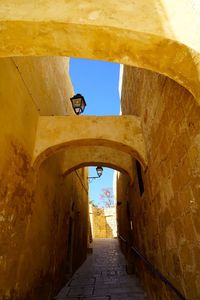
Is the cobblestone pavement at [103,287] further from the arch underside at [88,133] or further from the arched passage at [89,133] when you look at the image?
the arched passage at [89,133]

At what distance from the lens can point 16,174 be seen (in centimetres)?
331

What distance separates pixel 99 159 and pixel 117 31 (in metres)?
4.79

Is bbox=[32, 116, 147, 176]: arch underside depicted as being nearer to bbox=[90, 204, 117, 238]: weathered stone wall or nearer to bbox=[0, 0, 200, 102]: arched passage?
bbox=[0, 0, 200, 102]: arched passage

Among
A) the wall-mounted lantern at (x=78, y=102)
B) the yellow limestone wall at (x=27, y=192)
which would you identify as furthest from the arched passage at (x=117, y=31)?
the wall-mounted lantern at (x=78, y=102)

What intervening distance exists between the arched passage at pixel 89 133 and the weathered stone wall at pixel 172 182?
61cm

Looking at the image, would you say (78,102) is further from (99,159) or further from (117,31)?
(117,31)

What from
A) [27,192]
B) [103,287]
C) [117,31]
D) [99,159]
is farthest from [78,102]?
[103,287]

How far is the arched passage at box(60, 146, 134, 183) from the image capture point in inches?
242

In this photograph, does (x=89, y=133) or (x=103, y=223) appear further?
(x=103, y=223)

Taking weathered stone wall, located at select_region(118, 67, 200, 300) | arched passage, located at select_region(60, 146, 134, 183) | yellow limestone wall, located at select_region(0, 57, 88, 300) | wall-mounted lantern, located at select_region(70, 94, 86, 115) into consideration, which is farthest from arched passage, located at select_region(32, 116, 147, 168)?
arched passage, located at select_region(60, 146, 134, 183)

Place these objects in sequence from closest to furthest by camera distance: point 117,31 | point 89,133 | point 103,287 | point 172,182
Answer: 1. point 117,31
2. point 172,182
3. point 89,133
4. point 103,287

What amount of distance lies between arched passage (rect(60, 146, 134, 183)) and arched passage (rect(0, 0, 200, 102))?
177 inches

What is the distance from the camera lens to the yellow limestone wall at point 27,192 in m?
2.98

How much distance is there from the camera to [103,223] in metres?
21.5
